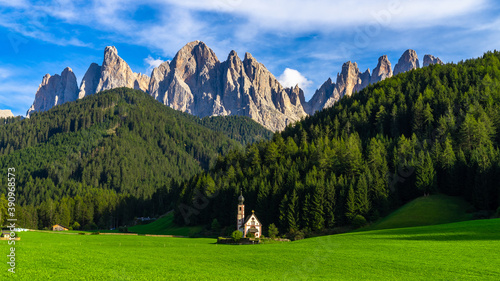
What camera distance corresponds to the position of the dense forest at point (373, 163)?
78250 millimetres

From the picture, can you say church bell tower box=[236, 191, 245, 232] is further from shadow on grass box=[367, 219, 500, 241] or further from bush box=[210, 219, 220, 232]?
shadow on grass box=[367, 219, 500, 241]

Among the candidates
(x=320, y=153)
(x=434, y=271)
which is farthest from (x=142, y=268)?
(x=320, y=153)

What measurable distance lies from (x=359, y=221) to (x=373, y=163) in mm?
21175

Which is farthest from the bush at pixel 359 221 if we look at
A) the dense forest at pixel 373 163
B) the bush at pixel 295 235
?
the bush at pixel 295 235

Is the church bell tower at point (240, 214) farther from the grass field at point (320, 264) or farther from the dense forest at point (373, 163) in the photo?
the grass field at point (320, 264)

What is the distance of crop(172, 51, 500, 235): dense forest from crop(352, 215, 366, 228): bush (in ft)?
0.70

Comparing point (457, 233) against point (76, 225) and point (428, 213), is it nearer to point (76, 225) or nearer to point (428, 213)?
point (428, 213)

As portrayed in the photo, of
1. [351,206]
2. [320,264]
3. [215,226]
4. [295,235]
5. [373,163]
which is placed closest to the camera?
[320,264]

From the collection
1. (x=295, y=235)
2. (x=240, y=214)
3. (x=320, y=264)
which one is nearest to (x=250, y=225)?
(x=240, y=214)

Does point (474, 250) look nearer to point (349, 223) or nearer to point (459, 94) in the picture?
point (349, 223)

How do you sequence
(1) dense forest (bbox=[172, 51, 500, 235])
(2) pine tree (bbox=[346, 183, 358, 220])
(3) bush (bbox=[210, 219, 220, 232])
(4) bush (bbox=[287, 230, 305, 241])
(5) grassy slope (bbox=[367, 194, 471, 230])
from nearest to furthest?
(5) grassy slope (bbox=[367, 194, 471, 230]) < (4) bush (bbox=[287, 230, 305, 241]) < (2) pine tree (bbox=[346, 183, 358, 220]) < (1) dense forest (bbox=[172, 51, 500, 235]) < (3) bush (bbox=[210, 219, 220, 232])

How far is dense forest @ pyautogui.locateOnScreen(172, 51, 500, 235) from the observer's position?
78.2 m

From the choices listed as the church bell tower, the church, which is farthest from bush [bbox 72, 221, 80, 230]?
the church

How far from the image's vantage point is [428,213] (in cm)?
6944
